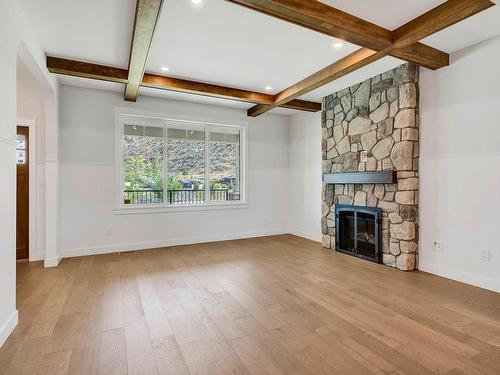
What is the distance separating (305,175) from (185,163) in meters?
2.62

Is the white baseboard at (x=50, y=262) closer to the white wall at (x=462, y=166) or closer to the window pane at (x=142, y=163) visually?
the window pane at (x=142, y=163)

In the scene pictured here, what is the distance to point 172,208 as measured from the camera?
17.8ft

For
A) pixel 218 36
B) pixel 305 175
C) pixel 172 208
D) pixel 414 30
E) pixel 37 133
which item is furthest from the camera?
pixel 305 175

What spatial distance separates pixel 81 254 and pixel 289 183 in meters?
4.49

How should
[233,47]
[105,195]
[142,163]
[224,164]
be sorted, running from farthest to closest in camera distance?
[224,164] → [142,163] → [105,195] → [233,47]

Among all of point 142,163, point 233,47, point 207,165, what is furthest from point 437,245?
point 142,163

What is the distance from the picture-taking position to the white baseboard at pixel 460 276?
3.15m

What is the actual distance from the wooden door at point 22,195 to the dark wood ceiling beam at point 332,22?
4.12 m

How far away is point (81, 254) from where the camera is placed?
473 centimetres

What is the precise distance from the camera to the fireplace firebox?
169 inches

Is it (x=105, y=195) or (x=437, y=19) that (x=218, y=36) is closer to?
(x=437, y=19)

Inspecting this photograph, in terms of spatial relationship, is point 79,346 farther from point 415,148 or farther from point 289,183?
point 289,183

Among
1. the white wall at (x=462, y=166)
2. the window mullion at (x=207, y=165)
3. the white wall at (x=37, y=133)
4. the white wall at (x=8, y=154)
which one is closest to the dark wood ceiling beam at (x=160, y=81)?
the white wall at (x=37, y=133)

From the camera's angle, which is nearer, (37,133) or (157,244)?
(37,133)
